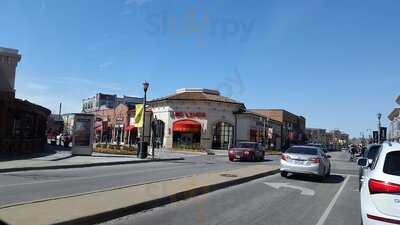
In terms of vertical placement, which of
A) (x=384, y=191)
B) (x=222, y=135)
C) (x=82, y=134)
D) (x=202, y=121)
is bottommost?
(x=384, y=191)

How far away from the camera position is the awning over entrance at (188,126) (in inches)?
2776

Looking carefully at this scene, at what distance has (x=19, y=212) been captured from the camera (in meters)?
9.14

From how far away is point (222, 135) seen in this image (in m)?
72.4

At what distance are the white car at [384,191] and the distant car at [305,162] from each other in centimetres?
1293

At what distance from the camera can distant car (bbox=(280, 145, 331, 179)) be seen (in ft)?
69.7

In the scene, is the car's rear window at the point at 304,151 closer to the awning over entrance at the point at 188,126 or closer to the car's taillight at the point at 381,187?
the car's taillight at the point at 381,187

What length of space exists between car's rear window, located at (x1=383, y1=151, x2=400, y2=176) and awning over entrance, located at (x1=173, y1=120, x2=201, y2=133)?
204ft

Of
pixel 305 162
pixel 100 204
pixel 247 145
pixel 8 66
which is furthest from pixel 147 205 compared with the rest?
pixel 8 66

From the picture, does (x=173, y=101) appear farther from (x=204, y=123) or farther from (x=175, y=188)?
(x=175, y=188)

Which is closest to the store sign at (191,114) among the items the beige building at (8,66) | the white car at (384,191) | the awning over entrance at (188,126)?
the awning over entrance at (188,126)

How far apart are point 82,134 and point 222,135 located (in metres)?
38.5

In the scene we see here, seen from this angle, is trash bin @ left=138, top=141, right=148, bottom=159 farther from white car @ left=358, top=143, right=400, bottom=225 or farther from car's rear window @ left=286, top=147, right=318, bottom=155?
white car @ left=358, top=143, right=400, bottom=225

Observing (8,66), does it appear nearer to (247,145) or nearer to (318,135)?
(247,145)

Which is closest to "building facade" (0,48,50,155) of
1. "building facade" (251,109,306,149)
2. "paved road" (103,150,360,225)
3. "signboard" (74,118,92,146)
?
"signboard" (74,118,92,146)
